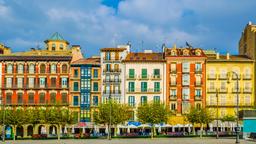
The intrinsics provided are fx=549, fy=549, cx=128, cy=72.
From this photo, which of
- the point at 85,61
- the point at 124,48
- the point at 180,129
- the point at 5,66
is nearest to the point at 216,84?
the point at 180,129

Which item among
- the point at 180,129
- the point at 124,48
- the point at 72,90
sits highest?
the point at 124,48

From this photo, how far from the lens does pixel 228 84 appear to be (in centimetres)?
10506

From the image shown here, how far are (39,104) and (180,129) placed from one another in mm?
27655

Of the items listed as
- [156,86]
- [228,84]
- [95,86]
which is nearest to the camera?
[228,84]

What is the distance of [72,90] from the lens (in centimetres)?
10681

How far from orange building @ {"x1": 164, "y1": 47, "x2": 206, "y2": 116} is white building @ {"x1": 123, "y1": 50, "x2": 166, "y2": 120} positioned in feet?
4.53

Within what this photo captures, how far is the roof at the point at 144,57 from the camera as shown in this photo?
350ft

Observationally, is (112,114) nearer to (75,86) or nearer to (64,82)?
(75,86)

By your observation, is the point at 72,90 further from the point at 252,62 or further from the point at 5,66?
the point at 252,62

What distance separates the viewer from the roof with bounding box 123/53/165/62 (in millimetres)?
106688

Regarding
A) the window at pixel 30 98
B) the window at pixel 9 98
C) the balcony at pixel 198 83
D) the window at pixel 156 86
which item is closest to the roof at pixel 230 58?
the balcony at pixel 198 83

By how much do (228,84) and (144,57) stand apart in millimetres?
17212

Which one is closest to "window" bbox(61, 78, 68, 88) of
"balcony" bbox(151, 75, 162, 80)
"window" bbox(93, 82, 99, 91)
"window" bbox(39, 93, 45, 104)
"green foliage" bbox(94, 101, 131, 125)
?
"window" bbox(39, 93, 45, 104)

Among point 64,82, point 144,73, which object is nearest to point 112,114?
point 144,73
